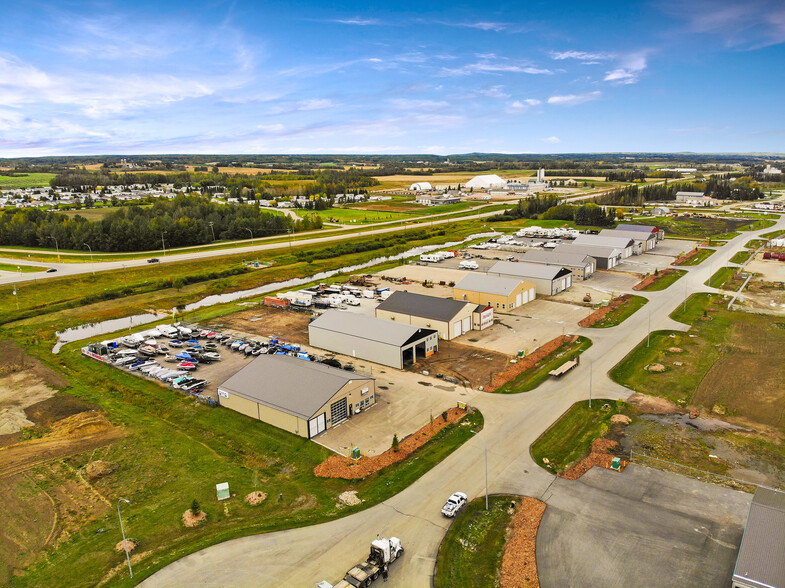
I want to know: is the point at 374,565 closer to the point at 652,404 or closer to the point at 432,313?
the point at 652,404

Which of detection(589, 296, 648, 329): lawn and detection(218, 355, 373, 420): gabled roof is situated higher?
detection(218, 355, 373, 420): gabled roof

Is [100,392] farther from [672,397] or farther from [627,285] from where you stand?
[627,285]

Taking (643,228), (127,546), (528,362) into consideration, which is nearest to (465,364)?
(528,362)

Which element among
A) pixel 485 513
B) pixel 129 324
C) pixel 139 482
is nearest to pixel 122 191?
pixel 129 324

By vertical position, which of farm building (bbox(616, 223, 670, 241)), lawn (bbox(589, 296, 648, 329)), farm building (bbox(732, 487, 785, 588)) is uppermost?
farm building (bbox(616, 223, 670, 241))

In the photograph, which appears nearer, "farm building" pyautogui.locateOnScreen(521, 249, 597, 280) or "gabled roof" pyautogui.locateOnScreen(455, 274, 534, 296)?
"gabled roof" pyautogui.locateOnScreen(455, 274, 534, 296)

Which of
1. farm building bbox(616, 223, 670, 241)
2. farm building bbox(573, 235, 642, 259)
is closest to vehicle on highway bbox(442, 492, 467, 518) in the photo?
farm building bbox(573, 235, 642, 259)

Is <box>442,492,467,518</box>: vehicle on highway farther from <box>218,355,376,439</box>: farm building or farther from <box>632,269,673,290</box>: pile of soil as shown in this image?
<box>632,269,673,290</box>: pile of soil

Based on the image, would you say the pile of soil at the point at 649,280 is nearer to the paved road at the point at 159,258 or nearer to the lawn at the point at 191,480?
the lawn at the point at 191,480
